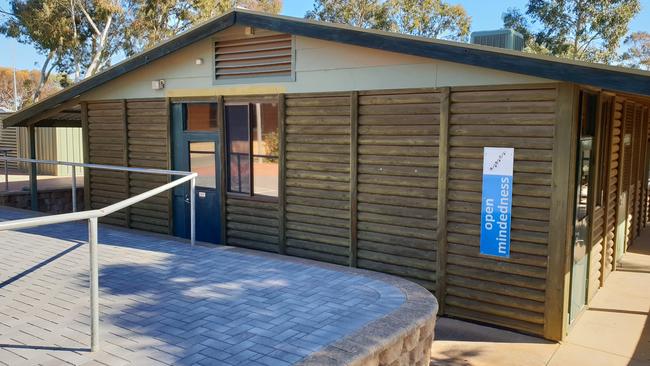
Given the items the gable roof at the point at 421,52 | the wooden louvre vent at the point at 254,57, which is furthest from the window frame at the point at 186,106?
the gable roof at the point at 421,52

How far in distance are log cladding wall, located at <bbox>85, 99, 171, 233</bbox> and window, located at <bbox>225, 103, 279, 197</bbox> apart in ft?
4.37

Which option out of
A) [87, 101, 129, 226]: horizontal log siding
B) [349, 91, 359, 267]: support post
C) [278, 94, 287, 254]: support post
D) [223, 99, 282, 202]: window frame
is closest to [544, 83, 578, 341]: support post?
[349, 91, 359, 267]: support post

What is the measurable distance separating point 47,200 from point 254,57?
746 cm

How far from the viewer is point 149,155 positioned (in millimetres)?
9266

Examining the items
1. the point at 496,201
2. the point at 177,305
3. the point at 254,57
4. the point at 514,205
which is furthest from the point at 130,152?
the point at 514,205

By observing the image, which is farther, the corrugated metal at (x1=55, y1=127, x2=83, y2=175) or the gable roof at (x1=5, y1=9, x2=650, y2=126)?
the corrugated metal at (x1=55, y1=127, x2=83, y2=175)

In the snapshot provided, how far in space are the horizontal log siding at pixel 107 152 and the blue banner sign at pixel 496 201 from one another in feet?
20.4

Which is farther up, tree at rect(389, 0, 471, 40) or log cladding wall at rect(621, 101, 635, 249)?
tree at rect(389, 0, 471, 40)

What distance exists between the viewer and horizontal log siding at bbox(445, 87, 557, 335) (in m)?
5.67

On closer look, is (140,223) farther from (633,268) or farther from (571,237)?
(633,268)

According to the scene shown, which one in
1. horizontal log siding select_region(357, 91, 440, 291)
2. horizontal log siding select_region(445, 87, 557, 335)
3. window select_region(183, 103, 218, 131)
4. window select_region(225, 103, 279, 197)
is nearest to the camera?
horizontal log siding select_region(445, 87, 557, 335)

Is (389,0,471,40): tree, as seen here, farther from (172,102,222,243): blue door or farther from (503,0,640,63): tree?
(172,102,222,243): blue door

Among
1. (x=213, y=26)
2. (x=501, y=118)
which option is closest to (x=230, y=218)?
(x=213, y=26)

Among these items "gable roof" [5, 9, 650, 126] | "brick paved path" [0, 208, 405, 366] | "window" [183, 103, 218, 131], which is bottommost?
"brick paved path" [0, 208, 405, 366]
